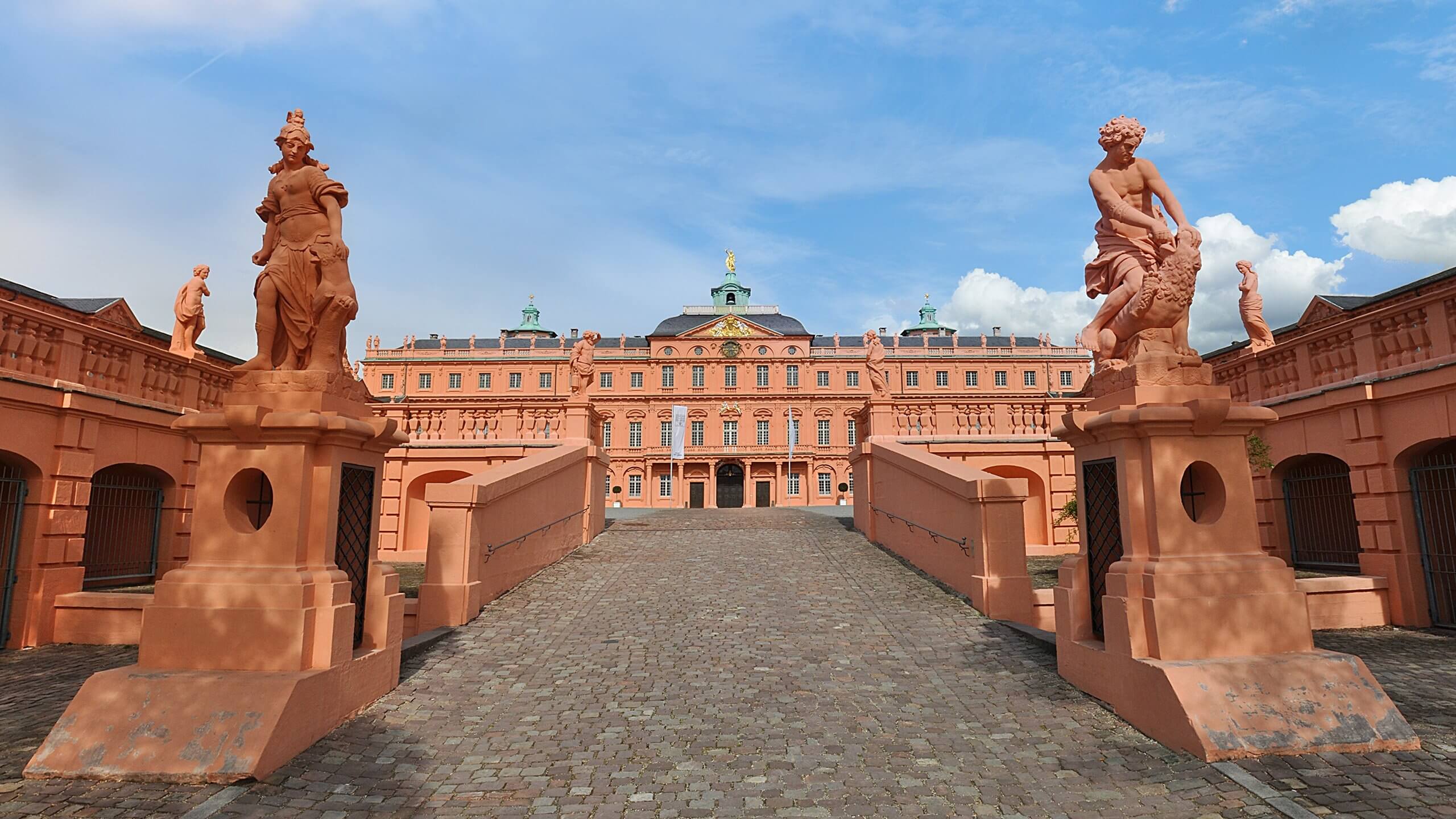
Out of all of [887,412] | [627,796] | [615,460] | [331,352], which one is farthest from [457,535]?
[615,460]

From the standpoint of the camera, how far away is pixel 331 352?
19.6ft

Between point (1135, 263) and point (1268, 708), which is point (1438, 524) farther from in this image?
point (1268, 708)

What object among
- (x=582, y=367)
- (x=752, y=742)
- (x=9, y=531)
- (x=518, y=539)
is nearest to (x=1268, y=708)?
(x=752, y=742)

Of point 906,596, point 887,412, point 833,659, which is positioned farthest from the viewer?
point 887,412

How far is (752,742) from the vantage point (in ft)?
17.0

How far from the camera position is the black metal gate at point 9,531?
9.04 m

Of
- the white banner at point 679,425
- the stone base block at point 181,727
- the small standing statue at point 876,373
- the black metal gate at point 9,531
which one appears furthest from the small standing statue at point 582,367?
the white banner at point 679,425

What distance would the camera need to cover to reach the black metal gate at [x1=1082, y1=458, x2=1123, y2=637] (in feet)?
20.3

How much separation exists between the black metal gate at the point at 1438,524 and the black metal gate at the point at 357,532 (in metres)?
12.3

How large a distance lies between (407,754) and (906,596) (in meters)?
6.65

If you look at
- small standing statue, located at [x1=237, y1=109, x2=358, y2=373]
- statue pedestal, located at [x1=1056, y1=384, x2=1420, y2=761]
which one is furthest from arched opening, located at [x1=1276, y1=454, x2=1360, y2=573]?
small standing statue, located at [x1=237, y1=109, x2=358, y2=373]

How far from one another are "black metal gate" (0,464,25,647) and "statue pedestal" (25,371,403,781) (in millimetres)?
6013

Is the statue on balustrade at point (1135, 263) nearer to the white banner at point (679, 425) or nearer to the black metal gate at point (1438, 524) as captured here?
the black metal gate at point (1438, 524)

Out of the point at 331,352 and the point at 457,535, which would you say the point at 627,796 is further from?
the point at 457,535
